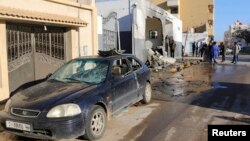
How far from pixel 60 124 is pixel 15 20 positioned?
532cm

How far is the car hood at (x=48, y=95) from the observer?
19.3 feet

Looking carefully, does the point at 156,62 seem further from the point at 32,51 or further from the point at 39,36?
the point at 32,51

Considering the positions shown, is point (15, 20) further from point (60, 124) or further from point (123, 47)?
point (123, 47)

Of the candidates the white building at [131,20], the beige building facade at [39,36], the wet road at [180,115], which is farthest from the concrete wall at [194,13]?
the wet road at [180,115]

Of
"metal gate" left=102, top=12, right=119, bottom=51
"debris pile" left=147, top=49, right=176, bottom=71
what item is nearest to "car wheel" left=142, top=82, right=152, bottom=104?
"metal gate" left=102, top=12, right=119, bottom=51

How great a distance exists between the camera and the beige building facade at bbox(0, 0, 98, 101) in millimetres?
9688

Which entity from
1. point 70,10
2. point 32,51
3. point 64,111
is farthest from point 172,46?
point 64,111

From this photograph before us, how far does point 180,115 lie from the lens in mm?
8109

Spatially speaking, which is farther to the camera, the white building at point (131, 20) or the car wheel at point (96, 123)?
the white building at point (131, 20)

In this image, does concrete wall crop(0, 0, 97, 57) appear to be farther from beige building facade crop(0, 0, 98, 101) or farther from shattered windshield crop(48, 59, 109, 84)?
shattered windshield crop(48, 59, 109, 84)

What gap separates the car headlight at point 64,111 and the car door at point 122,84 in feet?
4.52

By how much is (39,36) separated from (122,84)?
5.13 m

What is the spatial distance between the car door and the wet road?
0.45 meters

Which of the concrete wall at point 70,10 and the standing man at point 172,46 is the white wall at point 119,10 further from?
the standing man at point 172,46
